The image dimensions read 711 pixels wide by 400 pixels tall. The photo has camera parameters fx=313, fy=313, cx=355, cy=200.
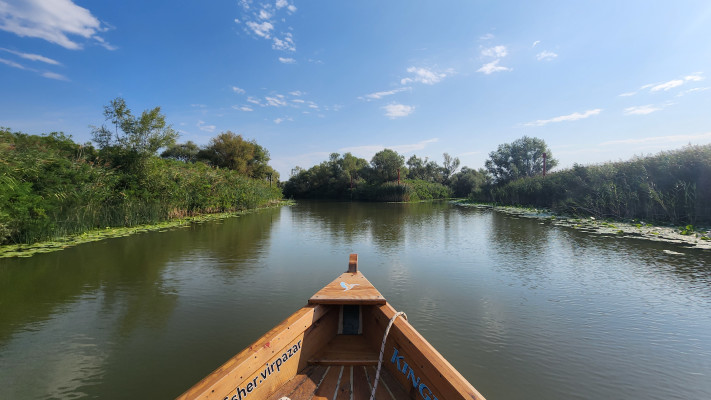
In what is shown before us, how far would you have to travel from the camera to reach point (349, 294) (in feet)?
9.45

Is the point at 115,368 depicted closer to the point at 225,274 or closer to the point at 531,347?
the point at 225,274

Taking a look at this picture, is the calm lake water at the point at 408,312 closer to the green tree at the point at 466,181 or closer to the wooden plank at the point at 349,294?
the wooden plank at the point at 349,294

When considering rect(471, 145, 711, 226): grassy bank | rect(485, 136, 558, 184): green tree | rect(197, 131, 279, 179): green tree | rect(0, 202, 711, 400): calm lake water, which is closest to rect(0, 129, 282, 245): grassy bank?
rect(0, 202, 711, 400): calm lake water

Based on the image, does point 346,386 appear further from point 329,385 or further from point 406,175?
point 406,175

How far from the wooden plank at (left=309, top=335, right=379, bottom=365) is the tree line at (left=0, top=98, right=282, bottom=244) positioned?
8.41 m

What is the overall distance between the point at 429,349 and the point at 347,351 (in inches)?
38.8

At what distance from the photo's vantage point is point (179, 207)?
15.1 metres

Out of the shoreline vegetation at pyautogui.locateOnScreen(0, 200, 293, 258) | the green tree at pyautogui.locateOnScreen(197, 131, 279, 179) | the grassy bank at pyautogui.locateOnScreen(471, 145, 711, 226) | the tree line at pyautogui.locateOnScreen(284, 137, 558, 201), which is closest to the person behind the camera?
the shoreline vegetation at pyautogui.locateOnScreen(0, 200, 293, 258)

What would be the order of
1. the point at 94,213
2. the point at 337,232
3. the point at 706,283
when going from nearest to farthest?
1. the point at 706,283
2. the point at 94,213
3. the point at 337,232

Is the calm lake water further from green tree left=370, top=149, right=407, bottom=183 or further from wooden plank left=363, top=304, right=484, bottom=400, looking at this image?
green tree left=370, top=149, right=407, bottom=183

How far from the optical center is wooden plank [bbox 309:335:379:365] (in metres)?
2.57

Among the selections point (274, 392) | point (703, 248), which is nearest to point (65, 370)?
point (274, 392)

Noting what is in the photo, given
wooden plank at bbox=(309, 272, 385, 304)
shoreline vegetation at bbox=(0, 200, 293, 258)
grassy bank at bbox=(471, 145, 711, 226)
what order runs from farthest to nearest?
grassy bank at bbox=(471, 145, 711, 226) < shoreline vegetation at bbox=(0, 200, 293, 258) < wooden plank at bbox=(309, 272, 385, 304)

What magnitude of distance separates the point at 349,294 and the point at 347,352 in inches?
19.2
